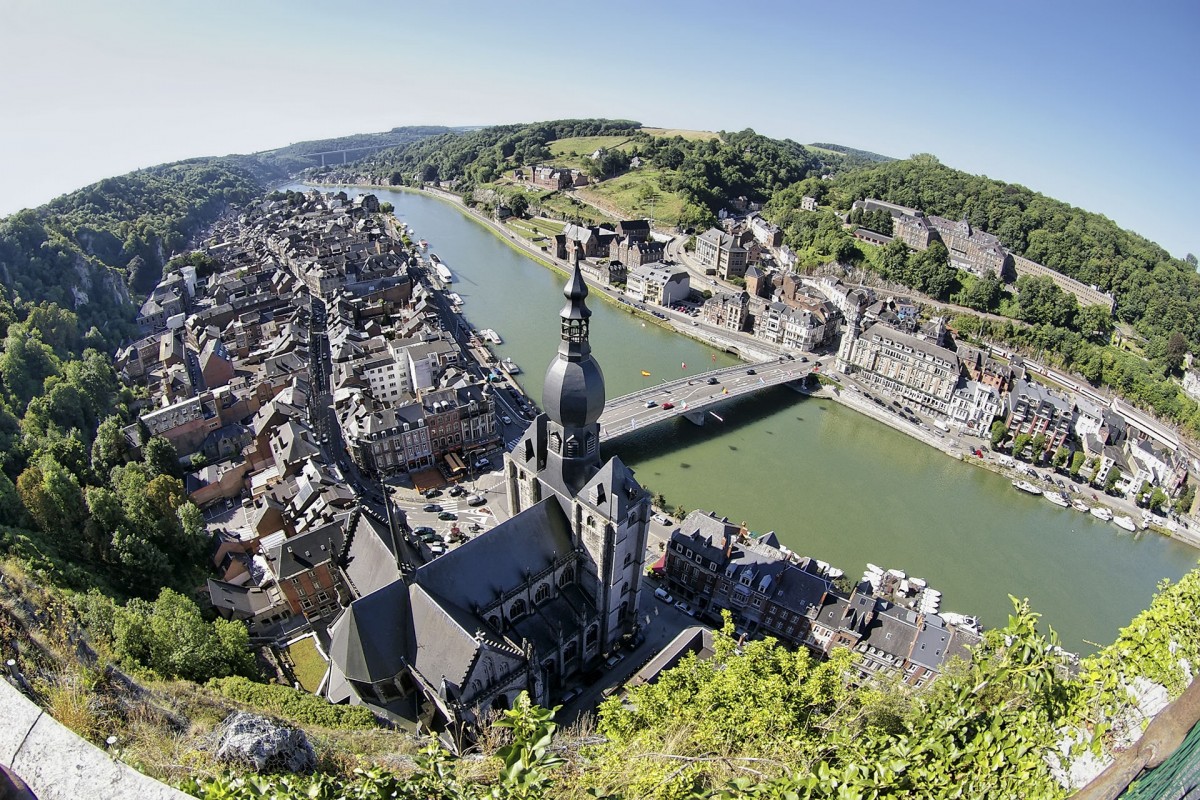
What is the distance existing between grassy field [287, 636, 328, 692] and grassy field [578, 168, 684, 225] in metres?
98.2

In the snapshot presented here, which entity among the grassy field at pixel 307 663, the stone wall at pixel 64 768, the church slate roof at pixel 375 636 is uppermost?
the stone wall at pixel 64 768

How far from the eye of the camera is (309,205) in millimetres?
129250

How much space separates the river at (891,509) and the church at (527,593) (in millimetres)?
17389

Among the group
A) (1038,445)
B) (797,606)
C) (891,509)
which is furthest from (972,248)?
(797,606)

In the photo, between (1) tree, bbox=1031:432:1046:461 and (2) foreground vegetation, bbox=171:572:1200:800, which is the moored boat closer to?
(1) tree, bbox=1031:432:1046:461

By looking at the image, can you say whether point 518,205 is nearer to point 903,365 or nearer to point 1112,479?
point 903,365

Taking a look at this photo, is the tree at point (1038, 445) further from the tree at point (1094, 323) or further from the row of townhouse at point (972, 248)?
the row of townhouse at point (972, 248)

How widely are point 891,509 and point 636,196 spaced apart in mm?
95663

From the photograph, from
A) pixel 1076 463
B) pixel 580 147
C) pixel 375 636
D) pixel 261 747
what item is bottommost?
pixel 1076 463

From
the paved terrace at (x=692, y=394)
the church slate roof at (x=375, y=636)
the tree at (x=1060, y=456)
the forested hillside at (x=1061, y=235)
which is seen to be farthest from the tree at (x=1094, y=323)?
the church slate roof at (x=375, y=636)

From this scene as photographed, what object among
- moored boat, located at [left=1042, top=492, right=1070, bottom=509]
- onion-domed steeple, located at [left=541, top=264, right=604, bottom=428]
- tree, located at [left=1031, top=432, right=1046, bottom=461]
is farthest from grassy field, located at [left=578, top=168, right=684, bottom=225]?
onion-domed steeple, located at [left=541, top=264, right=604, bottom=428]

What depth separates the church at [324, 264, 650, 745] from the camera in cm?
2036

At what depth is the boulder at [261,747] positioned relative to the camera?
39.6 ft

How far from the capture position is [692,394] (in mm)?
53562
